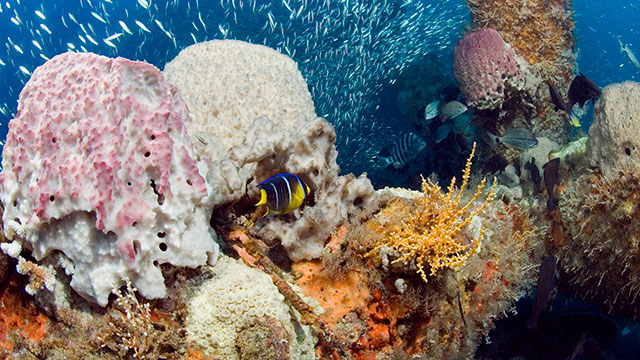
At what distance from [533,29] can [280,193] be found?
784 cm

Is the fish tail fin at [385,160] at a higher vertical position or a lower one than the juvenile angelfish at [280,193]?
lower

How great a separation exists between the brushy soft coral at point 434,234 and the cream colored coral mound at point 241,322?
2.87 feet

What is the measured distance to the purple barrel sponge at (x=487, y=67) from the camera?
7410mm

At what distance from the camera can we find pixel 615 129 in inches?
195

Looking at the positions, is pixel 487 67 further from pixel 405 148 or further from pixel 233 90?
pixel 233 90

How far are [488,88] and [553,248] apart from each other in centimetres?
362

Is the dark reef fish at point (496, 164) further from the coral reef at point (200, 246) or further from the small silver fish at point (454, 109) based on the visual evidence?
the coral reef at point (200, 246)

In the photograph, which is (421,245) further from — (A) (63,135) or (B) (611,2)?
(B) (611,2)

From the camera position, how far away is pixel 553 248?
502cm

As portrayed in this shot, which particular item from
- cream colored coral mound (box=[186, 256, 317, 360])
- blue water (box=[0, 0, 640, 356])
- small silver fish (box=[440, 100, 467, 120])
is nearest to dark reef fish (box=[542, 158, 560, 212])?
small silver fish (box=[440, 100, 467, 120])

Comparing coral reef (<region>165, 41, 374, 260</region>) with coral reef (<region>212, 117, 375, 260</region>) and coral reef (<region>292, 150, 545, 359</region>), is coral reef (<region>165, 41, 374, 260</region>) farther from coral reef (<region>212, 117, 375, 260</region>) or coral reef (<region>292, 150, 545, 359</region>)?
coral reef (<region>292, 150, 545, 359</region>)

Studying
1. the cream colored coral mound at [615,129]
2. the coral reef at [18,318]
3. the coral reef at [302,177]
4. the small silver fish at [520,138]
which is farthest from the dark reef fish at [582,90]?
the coral reef at [18,318]

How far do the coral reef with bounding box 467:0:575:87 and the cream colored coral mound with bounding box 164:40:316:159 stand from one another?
198 inches

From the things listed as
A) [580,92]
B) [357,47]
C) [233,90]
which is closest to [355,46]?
[357,47]
